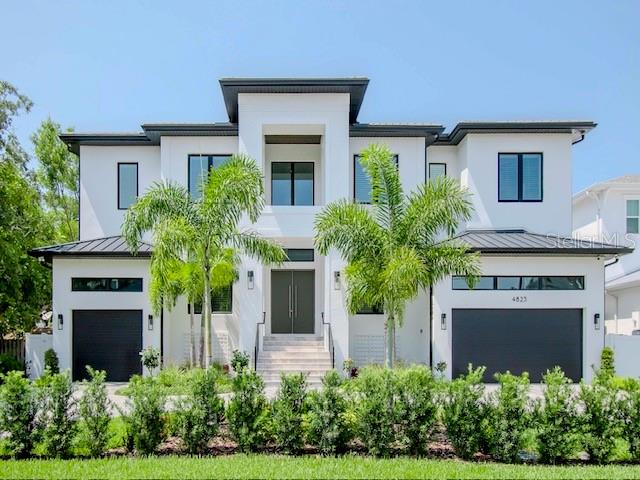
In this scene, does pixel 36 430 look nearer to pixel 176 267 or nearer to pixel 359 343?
pixel 176 267

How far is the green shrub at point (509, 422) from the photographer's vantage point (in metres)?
8.06

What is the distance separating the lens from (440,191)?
39.5ft

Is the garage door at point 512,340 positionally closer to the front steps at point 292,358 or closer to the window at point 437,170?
the front steps at point 292,358

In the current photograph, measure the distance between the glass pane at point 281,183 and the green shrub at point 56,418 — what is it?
11128 mm

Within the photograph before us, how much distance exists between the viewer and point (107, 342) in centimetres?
1684

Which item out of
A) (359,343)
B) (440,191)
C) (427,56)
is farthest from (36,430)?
(427,56)

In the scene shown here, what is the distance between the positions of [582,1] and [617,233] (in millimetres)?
10618

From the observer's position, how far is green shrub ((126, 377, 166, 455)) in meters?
8.26

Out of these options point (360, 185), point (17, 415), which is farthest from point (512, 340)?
point (17, 415)

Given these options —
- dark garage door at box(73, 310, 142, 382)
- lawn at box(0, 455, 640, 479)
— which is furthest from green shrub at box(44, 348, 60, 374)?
lawn at box(0, 455, 640, 479)

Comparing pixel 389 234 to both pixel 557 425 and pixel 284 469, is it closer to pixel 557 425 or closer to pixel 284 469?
pixel 557 425

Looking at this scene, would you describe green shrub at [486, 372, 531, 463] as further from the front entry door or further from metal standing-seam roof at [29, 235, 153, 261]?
metal standing-seam roof at [29, 235, 153, 261]

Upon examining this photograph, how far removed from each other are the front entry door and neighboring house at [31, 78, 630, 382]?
0.16ft

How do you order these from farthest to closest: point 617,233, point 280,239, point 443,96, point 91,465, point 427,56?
point 617,233
point 443,96
point 280,239
point 427,56
point 91,465
